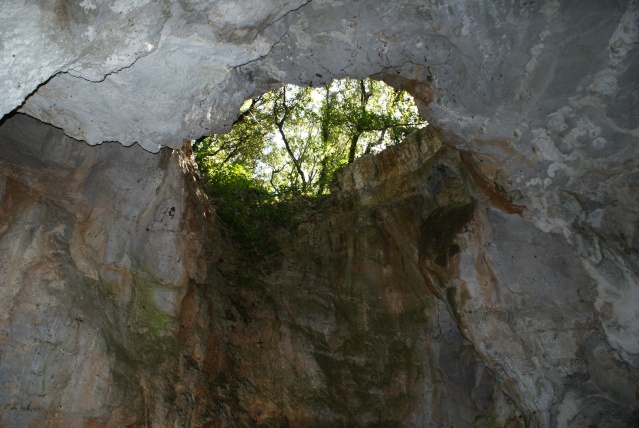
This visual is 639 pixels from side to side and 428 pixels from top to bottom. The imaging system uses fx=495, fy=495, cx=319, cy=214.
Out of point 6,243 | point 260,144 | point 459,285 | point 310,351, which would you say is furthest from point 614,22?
point 260,144

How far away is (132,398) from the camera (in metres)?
5.39

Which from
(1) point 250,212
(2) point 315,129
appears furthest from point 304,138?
(1) point 250,212

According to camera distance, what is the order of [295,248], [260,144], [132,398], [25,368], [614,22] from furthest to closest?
1. [260,144]
2. [295,248]
3. [132,398]
4. [25,368]
5. [614,22]

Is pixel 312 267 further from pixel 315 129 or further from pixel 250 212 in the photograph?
pixel 315 129

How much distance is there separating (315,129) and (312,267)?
709 cm

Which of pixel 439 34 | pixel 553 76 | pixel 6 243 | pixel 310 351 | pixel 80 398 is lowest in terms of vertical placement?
pixel 80 398

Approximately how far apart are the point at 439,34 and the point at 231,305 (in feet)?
15.3

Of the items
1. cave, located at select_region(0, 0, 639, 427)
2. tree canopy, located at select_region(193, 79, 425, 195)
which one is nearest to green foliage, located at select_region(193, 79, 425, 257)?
tree canopy, located at select_region(193, 79, 425, 195)

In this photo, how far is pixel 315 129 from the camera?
1470cm

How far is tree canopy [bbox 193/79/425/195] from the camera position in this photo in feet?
41.2

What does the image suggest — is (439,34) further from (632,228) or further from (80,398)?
(80,398)

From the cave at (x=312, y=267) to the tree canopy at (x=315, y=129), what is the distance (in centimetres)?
448

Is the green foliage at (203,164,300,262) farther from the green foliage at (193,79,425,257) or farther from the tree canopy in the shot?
the tree canopy

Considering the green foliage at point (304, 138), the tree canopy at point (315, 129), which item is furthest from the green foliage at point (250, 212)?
the tree canopy at point (315, 129)
